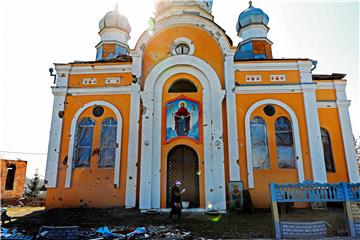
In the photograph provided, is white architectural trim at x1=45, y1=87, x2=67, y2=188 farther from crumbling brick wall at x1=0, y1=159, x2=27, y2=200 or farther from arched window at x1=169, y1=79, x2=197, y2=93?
crumbling brick wall at x1=0, y1=159, x2=27, y2=200

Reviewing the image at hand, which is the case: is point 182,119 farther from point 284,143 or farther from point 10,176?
point 10,176

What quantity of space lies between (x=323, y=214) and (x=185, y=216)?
4925 mm

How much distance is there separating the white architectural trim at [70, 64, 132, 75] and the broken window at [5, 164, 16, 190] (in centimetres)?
1106

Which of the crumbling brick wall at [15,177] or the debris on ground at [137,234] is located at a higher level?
the crumbling brick wall at [15,177]

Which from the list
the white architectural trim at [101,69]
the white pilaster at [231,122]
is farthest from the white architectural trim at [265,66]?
the white architectural trim at [101,69]

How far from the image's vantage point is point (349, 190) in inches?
268

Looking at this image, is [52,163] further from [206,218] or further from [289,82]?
[289,82]

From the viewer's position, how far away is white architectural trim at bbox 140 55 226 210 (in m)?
10.7

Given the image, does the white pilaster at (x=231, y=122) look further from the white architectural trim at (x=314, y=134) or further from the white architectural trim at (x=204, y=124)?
the white architectural trim at (x=314, y=134)

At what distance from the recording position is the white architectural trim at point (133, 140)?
11.1m

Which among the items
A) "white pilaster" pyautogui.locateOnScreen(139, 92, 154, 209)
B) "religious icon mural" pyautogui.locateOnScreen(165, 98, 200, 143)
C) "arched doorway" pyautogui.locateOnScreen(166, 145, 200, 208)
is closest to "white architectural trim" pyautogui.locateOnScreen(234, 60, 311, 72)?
"religious icon mural" pyautogui.locateOnScreen(165, 98, 200, 143)

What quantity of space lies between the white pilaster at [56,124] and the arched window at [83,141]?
0.78 metres

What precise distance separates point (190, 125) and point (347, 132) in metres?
7.37

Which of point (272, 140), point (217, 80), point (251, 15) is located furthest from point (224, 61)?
point (251, 15)
